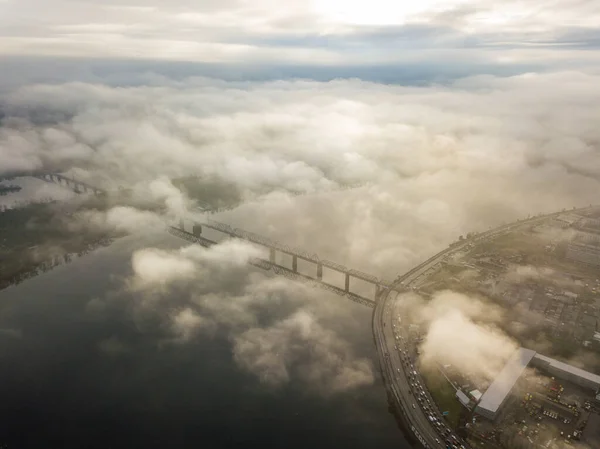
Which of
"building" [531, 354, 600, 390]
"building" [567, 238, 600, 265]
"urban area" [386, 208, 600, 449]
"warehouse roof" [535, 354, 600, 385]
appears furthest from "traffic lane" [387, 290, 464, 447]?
"building" [567, 238, 600, 265]

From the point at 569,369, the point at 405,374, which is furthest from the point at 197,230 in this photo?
the point at 569,369

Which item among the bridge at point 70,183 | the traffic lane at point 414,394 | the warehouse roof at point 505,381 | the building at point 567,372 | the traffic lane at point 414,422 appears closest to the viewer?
the traffic lane at point 414,422

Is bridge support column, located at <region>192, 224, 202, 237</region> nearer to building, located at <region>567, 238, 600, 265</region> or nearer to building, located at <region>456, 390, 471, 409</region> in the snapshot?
building, located at <region>456, 390, 471, 409</region>

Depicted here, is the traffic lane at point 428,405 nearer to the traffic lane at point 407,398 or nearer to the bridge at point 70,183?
the traffic lane at point 407,398

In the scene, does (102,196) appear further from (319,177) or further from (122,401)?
(122,401)

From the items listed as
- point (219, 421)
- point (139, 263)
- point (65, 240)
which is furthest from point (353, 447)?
point (65, 240)

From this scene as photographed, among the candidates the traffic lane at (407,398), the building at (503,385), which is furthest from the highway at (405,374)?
the building at (503,385)

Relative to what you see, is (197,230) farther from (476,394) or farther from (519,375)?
(519,375)
